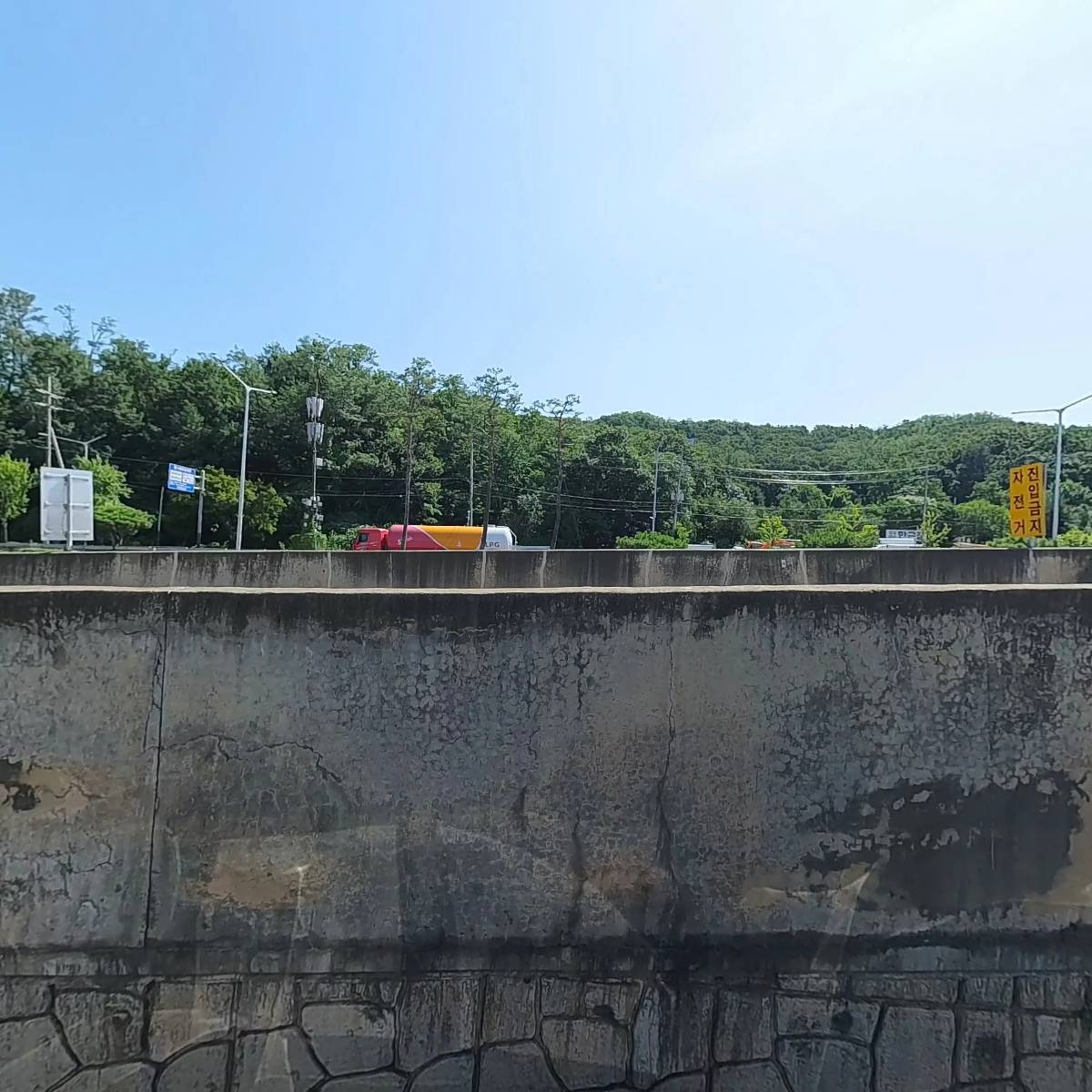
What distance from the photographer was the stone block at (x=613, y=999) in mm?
2256

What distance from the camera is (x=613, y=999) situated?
2.27 meters

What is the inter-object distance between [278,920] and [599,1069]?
103 centimetres

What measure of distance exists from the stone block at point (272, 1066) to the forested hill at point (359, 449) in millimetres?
52485

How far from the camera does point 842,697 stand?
2400 millimetres

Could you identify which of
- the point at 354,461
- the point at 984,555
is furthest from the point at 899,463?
the point at 984,555

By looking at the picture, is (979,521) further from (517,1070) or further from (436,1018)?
(436,1018)

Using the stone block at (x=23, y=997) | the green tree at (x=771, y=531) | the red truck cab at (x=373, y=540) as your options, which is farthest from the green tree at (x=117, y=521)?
the green tree at (x=771, y=531)

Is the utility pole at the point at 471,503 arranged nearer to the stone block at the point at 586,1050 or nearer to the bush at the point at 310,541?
the bush at the point at 310,541

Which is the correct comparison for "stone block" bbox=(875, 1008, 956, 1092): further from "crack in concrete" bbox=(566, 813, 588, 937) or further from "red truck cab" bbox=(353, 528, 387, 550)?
"red truck cab" bbox=(353, 528, 387, 550)

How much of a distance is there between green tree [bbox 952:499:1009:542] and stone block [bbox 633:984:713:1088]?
293 ft

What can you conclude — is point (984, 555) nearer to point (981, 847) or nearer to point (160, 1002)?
point (981, 847)

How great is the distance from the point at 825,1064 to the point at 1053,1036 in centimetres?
69

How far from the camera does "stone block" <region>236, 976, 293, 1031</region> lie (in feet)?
7.23

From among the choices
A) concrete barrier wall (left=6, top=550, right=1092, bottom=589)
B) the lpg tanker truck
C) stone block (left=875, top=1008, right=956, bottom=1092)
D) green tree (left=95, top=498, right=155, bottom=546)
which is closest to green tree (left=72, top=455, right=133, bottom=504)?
green tree (left=95, top=498, right=155, bottom=546)
